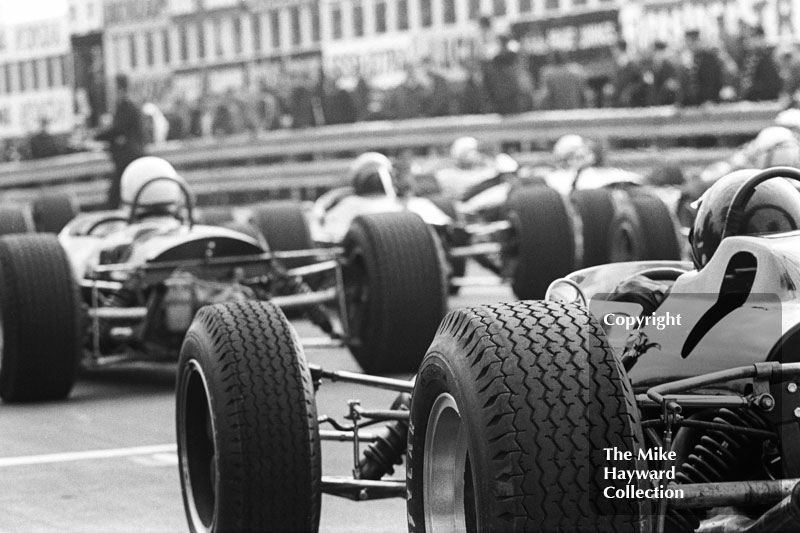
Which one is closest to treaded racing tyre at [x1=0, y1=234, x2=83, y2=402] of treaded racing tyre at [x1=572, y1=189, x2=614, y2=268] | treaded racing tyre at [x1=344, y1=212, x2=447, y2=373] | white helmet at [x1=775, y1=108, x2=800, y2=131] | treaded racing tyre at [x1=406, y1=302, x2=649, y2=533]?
treaded racing tyre at [x1=344, y1=212, x2=447, y2=373]

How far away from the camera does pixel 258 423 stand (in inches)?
209

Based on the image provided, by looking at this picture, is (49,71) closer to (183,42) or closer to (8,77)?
(8,77)

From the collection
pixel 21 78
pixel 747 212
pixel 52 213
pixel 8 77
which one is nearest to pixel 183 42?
pixel 21 78

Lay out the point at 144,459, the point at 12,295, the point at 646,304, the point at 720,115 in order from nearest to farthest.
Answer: the point at 646,304
the point at 144,459
the point at 12,295
the point at 720,115

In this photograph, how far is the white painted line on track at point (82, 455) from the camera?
27.7ft

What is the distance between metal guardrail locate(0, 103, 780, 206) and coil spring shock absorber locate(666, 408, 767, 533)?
58.6ft

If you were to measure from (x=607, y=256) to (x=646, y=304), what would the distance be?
34.8 ft

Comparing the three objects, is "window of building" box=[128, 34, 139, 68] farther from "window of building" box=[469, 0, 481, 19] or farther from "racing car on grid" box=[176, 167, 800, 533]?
"racing car on grid" box=[176, 167, 800, 533]

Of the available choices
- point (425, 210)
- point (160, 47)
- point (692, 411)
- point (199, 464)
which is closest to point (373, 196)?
point (425, 210)

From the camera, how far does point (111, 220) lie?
13.4 m

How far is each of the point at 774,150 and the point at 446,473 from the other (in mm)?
9934

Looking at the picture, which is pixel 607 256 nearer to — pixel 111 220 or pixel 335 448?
pixel 111 220

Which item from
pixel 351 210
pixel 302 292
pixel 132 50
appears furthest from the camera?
pixel 132 50

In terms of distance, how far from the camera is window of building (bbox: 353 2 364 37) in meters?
47.0
